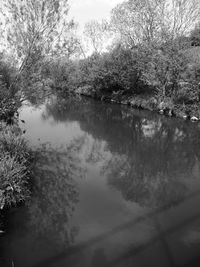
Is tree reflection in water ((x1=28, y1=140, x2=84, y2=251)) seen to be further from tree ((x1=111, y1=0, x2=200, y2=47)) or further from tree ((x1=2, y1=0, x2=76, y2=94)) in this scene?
tree ((x1=111, y1=0, x2=200, y2=47))

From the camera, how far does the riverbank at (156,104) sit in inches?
854

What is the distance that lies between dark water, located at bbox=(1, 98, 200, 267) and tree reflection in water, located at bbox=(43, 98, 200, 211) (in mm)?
41

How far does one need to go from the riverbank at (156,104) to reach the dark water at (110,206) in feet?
18.0

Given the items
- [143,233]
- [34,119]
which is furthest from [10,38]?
[143,233]

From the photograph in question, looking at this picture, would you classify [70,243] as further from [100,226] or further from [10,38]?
[10,38]

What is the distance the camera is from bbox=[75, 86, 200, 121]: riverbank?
71.1ft

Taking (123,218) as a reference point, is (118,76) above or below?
above

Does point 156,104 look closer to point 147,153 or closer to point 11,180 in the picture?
point 147,153

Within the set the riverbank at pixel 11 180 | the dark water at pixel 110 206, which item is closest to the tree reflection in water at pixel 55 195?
the dark water at pixel 110 206

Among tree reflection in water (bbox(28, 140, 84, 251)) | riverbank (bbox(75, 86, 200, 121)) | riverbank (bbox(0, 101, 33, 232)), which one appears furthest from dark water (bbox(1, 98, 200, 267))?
riverbank (bbox(75, 86, 200, 121))

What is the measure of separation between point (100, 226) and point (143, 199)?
224cm

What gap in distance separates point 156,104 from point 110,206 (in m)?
18.7

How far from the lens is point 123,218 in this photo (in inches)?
298

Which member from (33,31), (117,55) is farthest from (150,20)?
(33,31)
